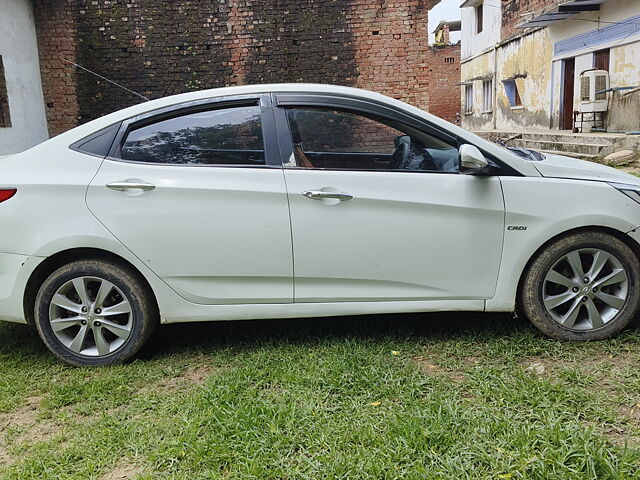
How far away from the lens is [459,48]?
29.7m

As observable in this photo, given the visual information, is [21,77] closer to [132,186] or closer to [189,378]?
[132,186]

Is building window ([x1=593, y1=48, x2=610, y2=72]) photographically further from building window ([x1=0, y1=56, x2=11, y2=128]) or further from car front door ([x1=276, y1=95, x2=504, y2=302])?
building window ([x1=0, y1=56, x2=11, y2=128])

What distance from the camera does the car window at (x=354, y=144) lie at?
3.21 metres

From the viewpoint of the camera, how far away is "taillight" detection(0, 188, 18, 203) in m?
3.07

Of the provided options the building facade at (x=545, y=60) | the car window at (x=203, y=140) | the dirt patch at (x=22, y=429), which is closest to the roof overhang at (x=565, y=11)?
the building facade at (x=545, y=60)

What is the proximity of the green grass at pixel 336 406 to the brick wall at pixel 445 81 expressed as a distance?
28.1 meters

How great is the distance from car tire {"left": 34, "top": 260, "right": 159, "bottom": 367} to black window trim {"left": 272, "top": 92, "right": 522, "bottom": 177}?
4.08 ft

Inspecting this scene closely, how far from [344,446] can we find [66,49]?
438 inches

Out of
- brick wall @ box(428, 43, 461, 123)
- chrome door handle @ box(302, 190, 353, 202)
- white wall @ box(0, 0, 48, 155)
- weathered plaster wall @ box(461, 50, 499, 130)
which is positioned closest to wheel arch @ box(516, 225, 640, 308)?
chrome door handle @ box(302, 190, 353, 202)

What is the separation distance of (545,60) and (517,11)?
2784 mm

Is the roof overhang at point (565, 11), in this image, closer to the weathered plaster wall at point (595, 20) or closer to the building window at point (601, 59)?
the weathered plaster wall at point (595, 20)

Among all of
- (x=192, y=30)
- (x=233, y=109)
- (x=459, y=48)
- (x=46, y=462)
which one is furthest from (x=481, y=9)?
(x=46, y=462)

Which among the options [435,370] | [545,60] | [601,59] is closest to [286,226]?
[435,370]

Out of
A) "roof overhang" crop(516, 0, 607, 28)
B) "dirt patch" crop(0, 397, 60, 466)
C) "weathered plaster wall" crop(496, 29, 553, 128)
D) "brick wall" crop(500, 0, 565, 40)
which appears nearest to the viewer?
"dirt patch" crop(0, 397, 60, 466)
